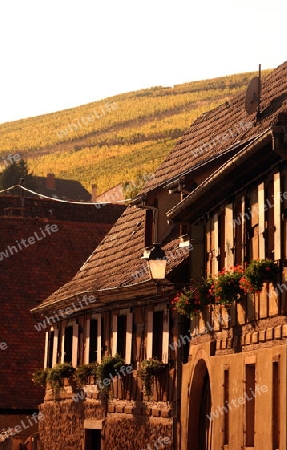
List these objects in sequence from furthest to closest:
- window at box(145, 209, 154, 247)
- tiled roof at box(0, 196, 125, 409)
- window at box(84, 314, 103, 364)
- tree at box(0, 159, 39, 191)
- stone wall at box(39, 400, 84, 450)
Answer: tree at box(0, 159, 39, 191)
tiled roof at box(0, 196, 125, 409)
stone wall at box(39, 400, 84, 450)
window at box(84, 314, 103, 364)
window at box(145, 209, 154, 247)

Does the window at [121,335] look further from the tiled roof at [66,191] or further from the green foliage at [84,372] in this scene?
the tiled roof at [66,191]

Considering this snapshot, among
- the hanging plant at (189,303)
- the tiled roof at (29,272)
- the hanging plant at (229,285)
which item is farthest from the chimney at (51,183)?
the hanging plant at (229,285)

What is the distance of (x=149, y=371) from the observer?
25.0 metres

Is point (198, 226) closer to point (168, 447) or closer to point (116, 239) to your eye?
point (168, 447)

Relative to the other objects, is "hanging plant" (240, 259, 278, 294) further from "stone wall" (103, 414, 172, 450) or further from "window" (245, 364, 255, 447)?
"stone wall" (103, 414, 172, 450)

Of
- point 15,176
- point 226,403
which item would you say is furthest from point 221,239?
point 15,176

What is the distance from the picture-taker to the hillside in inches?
5054

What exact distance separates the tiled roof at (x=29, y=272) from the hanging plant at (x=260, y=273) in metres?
21.3

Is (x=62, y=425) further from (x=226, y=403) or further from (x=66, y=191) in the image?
(x=66, y=191)

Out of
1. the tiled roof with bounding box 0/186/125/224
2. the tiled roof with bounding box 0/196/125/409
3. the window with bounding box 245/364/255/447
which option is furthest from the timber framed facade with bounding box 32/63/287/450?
the tiled roof with bounding box 0/186/125/224

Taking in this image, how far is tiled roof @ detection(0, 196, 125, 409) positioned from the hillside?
68.2 m

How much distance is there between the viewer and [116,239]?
31969 mm

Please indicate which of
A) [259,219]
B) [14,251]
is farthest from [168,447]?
[14,251]

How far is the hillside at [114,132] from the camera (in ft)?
421
